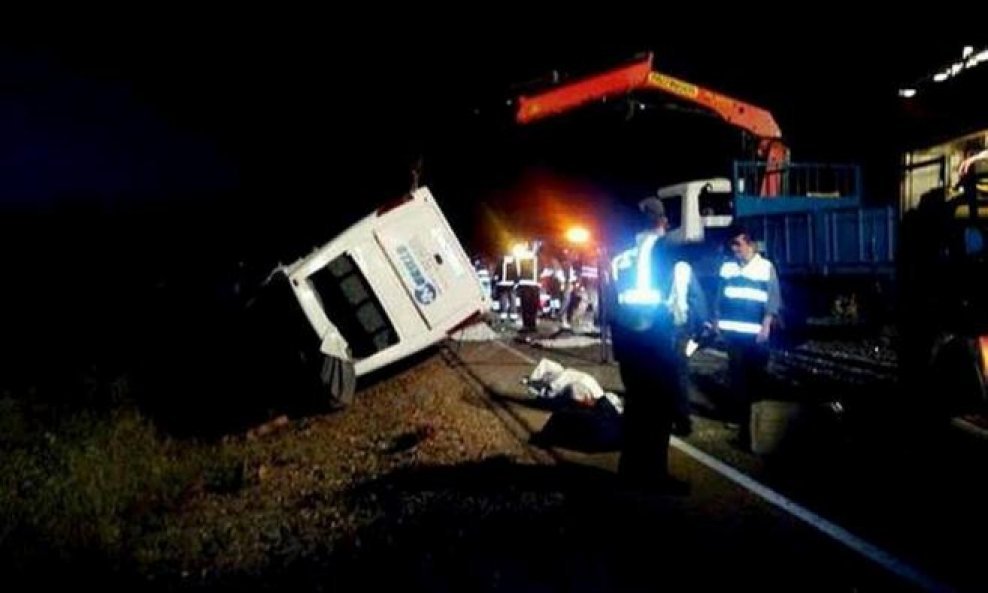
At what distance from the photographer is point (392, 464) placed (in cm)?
677

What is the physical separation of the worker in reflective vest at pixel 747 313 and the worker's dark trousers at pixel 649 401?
158 cm

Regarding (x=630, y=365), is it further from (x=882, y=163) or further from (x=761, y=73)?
(x=761, y=73)

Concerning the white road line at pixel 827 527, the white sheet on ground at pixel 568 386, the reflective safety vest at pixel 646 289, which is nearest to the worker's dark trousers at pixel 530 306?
the white sheet on ground at pixel 568 386

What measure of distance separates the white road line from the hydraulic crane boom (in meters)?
9.62

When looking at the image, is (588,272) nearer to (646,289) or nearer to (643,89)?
(643,89)

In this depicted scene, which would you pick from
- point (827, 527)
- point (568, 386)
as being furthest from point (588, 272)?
point (827, 527)

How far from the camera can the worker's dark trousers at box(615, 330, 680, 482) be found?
5.59m

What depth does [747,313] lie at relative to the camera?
7.08 metres

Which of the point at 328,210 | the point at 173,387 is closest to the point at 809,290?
the point at 173,387

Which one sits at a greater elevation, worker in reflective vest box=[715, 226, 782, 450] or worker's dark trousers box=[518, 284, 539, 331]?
worker in reflective vest box=[715, 226, 782, 450]

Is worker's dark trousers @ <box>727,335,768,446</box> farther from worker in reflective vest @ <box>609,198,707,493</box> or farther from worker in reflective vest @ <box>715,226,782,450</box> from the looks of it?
worker in reflective vest @ <box>609,198,707,493</box>

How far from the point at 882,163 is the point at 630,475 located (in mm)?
16287

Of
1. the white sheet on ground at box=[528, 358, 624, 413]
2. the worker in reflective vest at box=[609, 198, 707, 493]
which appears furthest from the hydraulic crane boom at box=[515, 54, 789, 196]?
the worker in reflective vest at box=[609, 198, 707, 493]

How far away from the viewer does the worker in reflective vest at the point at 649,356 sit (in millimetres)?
5578
